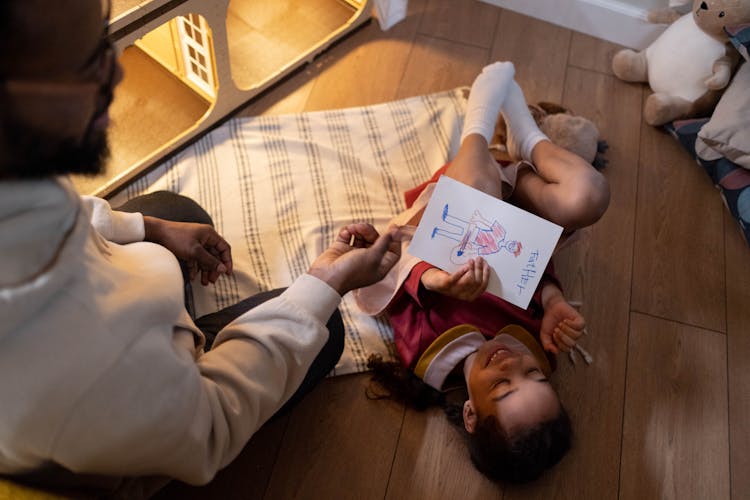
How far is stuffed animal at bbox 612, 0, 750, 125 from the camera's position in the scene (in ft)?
4.20

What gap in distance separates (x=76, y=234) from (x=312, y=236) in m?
0.73

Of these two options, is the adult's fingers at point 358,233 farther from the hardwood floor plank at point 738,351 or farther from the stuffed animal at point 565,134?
the hardwood floor plank at point 738,351

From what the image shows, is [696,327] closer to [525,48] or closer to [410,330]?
[410,330]

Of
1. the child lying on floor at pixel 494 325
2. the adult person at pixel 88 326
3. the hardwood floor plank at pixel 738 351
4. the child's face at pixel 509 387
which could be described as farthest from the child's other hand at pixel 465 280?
the hardwood floor plank at pixel 738 351

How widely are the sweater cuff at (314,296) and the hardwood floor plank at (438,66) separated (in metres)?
0.85

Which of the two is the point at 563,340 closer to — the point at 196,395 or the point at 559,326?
the point at 559,326

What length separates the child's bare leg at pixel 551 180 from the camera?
42.5 inches

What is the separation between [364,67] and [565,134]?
530 mm

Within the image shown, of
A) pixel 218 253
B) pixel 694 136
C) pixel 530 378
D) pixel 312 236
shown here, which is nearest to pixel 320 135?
pixel 312 236

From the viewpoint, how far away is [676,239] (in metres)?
1.31

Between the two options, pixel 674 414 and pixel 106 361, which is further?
pixel 674 414

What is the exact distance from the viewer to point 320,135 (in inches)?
52.7

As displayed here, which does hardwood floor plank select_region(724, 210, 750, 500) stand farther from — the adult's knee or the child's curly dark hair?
the adult's knee

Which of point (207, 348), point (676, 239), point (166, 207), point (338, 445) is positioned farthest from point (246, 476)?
point (676, 239)
